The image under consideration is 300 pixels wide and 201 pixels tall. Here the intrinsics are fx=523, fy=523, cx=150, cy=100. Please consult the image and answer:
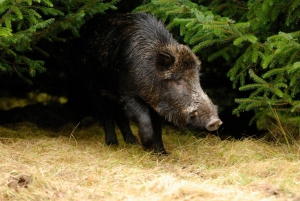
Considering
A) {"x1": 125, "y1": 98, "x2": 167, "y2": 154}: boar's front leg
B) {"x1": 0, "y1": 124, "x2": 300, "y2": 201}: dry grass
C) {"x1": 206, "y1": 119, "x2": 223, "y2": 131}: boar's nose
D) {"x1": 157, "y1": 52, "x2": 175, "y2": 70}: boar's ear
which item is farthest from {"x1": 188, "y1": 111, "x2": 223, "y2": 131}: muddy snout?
{"x1": 157, "y1": 52, "x2": 175, "y2": 70}: boar's ear

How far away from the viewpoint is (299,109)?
671cm

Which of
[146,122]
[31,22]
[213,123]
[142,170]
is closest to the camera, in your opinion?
[142,170]

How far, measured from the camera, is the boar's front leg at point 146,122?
657 cm

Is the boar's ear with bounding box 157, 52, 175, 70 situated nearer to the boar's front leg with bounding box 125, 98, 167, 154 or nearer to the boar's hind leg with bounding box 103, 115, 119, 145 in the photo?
the boar's front leg with bounding box 125, 98, 167, 154

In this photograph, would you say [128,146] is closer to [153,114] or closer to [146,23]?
[153,114]

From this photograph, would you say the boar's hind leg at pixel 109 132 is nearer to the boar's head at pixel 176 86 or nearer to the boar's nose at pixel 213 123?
the boar's head at pixel 176 86

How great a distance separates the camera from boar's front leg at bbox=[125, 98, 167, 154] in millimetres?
6566

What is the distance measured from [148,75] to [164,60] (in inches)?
11.2

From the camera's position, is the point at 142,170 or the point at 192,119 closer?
the point at 142,170

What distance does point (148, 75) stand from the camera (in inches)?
260

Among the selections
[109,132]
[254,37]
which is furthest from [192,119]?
[109,132]

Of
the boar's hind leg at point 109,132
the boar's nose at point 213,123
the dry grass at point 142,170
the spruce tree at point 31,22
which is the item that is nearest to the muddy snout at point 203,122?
the boar's nose at point 213,123

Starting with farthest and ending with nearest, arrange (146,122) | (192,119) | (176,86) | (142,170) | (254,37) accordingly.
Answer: (146,122) → (176,86) → (192,119) → (254,37) → (142,170)

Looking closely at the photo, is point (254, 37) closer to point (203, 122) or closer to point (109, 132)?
point (203, 122)
